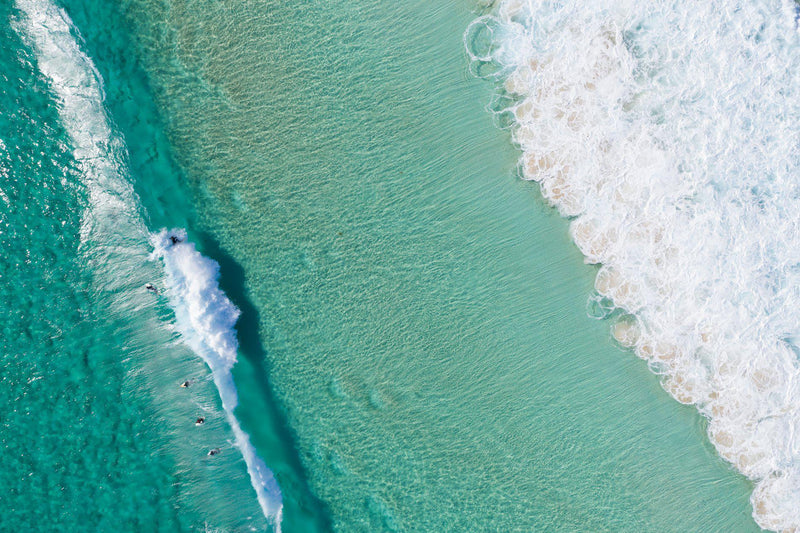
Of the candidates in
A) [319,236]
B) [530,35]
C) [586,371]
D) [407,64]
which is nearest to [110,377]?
[319,236]

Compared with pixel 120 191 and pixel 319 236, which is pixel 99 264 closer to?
pixel 120 191

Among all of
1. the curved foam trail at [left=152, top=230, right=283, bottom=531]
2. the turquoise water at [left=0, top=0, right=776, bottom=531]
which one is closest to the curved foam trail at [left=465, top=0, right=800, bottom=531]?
the turquoise water at [left=0, top=0, right=776, bottom=531]

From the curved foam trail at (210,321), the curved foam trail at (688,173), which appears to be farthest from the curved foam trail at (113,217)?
the curved foam trail at (688,173)

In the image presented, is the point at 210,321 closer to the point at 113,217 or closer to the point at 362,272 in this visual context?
the point at 113,217

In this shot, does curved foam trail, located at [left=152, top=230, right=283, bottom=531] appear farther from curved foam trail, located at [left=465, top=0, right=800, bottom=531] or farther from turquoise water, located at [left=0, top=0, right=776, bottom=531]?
curved foam trail, located at [left=465, top=0, right=800, bottom=531]

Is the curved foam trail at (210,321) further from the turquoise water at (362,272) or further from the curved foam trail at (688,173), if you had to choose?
the curved foam trail at (688,173)

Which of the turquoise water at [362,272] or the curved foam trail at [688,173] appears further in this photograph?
the turquoise water at [362,272]
